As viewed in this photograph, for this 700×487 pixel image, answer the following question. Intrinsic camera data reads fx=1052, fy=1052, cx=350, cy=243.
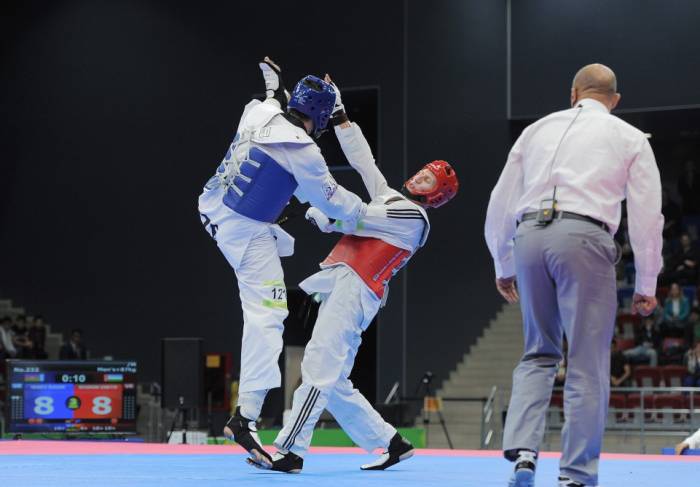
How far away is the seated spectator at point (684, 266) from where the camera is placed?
17.6 m

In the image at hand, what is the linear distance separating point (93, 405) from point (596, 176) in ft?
25.6

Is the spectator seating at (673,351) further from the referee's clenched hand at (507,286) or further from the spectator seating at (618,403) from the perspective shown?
the referee's clenched hand at (507,286)

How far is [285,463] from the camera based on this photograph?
4898 mm

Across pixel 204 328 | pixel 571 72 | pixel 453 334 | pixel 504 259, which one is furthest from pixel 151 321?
pixel 504 259

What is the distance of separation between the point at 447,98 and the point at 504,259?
45.8 ft

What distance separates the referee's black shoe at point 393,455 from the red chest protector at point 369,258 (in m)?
0.74

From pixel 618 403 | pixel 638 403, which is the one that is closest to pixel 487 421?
pixel 618 403

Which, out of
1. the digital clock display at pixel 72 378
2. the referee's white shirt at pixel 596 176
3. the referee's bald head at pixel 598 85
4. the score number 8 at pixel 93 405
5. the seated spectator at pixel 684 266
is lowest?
the score number 8 at pixel 93 405

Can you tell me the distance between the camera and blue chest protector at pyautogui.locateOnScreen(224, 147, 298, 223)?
510 cm

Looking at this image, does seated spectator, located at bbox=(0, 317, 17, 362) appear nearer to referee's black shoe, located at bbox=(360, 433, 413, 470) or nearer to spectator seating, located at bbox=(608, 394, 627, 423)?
spectator seating, located at bbox=(608, 394, 627, 423)

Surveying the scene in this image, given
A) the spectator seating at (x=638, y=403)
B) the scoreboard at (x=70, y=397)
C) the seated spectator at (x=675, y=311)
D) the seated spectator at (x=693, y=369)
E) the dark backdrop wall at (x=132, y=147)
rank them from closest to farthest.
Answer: the scoreboard at (x=70, y=397) → the spectator seating at (x=638, y=403) → the seated spectator at (x=693, y=369) → the seated spectator at (x=675, y=311) → the dark backdrop wall at (x=132, y=147)

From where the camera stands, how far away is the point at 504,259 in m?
3.95

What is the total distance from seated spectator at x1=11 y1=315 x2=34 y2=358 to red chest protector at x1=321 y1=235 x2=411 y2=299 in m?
13.9

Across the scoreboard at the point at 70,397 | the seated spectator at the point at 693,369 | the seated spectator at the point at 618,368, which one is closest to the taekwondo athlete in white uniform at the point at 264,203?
the scoreboard at the point at 70,397
